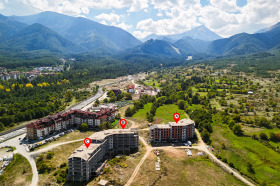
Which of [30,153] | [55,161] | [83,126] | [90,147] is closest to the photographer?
[90,147]

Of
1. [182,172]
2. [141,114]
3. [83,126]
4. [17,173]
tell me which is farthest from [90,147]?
[141,114]

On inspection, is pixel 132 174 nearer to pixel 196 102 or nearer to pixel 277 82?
pixel 196 102

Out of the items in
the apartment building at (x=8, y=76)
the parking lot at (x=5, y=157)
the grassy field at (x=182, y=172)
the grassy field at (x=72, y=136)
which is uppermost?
the apartment building at (x=8, y=76)

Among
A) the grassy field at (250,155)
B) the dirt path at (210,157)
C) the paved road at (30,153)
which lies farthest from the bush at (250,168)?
the paved road at (30,153)

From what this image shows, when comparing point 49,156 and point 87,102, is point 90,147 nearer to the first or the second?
point 49,156

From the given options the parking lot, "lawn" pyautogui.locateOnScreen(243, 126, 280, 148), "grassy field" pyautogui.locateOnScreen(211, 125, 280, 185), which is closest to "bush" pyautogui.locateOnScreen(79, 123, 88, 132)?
the parking lot

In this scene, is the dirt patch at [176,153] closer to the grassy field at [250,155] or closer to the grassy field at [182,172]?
the grassy field at [182,172]
